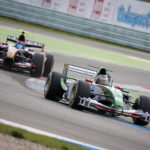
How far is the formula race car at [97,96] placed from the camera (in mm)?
9305

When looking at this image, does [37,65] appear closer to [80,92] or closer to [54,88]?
[54,88]

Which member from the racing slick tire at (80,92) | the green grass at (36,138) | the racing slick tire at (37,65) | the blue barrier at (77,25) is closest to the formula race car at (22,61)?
the racing slick tire at (37,65)

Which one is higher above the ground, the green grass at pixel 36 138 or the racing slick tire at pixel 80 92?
the racing slick tire at pixel 80 92

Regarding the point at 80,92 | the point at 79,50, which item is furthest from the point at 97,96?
the point at 79,50

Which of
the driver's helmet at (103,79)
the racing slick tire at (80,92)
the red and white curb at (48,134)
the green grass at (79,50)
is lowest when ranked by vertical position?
the green grass at (79,50)

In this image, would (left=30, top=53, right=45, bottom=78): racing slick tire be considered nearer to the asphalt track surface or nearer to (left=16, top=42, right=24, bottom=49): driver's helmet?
(left=16, top=42, right=24, bottom=49): driver's helmet

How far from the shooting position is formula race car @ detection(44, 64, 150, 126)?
9.30 metres

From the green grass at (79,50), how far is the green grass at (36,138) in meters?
14.3

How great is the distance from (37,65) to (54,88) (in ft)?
10.9

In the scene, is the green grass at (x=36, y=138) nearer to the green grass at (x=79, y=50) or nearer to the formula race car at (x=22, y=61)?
the formula race car at (x=22, y=61)

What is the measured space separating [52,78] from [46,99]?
0.52m

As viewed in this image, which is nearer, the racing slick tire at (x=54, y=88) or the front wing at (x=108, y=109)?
the front wing at (x=108, y=109)

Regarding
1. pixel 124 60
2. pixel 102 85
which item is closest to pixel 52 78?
pixel 102 85

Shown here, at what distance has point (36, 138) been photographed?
629 cm
